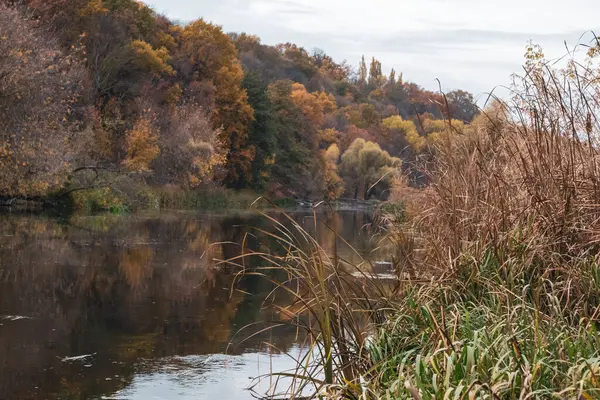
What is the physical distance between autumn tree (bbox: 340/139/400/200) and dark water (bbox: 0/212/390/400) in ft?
141

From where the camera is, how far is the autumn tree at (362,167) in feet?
199

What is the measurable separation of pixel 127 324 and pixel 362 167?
174 feet

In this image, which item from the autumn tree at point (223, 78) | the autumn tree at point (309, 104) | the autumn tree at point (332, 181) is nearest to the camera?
the autumn tree at point (223, 78)

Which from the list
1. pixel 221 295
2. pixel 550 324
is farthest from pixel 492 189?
pixel 221 295

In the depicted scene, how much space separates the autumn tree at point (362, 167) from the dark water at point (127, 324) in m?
43.0

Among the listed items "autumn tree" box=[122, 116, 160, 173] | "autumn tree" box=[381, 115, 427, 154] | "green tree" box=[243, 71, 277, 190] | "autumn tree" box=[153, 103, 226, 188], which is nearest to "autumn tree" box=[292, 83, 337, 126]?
"green tree" box=[243, 71, 277, 190]

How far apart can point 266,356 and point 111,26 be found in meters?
32.8

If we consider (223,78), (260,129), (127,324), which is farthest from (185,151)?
(127,324)

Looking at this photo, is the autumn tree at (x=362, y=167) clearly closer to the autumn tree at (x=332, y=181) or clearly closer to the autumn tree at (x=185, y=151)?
the autumn tree at (x=332, y=181)

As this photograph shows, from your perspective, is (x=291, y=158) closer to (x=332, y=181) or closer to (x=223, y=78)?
(x=332, y=181)

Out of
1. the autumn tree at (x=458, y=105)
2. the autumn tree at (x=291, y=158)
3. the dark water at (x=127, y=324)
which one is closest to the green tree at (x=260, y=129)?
the autumn tree at (x=291, y=158)

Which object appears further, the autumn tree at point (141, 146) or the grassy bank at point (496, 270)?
the autumn tree at point (141, 146)

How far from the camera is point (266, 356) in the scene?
830 cm

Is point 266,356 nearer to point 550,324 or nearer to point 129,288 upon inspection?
point 550,324
